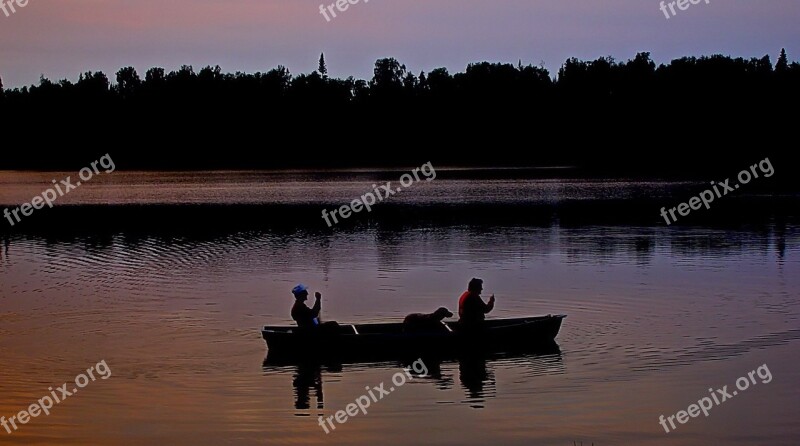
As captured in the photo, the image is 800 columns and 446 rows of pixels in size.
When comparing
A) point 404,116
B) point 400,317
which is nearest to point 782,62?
point 404,116

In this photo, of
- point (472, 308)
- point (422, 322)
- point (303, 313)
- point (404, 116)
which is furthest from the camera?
point (404, 116)

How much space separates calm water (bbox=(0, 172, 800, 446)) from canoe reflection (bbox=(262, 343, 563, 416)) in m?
0.07

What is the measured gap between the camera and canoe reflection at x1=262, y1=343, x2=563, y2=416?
18.9m

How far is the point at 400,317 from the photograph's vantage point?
25953 mm

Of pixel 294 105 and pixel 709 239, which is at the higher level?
pixel 294 105

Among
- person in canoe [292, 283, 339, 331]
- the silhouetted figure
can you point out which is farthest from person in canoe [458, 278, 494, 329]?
person in canoe [292, 283, 339, 331]

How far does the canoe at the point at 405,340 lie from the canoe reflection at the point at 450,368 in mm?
206

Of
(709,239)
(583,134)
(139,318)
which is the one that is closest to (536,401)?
(139,318)

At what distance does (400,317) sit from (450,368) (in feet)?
18.6

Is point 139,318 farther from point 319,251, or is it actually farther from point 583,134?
point 583,134

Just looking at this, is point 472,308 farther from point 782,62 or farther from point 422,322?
point 782,62

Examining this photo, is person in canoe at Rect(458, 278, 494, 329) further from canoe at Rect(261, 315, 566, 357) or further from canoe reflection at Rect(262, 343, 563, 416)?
canoe reflection at Rect(262, 343, 563, 416)

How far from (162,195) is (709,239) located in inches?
1974

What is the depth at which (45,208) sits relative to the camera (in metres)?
69.4
